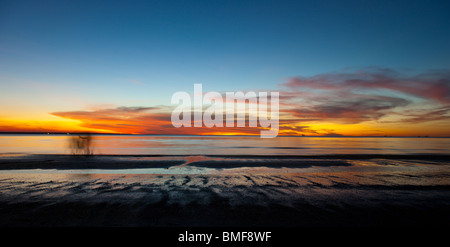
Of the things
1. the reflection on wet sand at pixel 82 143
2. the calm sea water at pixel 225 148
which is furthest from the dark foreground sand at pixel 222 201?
the calm sea water at pixel 225 148

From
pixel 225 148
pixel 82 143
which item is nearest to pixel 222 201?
pixel 82 143

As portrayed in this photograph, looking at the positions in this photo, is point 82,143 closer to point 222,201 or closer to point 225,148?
point 222,201

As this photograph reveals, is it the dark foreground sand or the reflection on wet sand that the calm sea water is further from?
the dark foreground sand

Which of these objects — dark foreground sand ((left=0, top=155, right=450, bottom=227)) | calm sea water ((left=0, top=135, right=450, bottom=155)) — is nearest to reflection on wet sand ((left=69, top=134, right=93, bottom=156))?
calm sea water ((left=0, top=135, right=450, bottom=155))

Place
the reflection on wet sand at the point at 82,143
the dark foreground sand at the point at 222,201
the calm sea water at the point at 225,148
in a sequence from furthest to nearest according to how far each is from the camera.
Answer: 1. the calm sea water at the point at 225,148
2. the reflection on wet sand at the point at 82,143
3. the dark foreground sand at the point at 222,201

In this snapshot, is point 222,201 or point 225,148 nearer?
point 222,201

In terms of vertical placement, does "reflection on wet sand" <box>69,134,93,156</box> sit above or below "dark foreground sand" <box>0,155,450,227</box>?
above

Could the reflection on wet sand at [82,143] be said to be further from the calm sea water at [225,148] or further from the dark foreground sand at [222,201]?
the dark foreground sand at [222,201]

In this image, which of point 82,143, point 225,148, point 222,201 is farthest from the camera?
point 225,148

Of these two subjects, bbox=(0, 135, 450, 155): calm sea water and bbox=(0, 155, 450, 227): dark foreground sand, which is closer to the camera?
bbox=(0, 155, 450, 227): dark foreground sand

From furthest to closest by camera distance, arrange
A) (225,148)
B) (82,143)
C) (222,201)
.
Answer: (225,148) < (82,143) < (222,201)

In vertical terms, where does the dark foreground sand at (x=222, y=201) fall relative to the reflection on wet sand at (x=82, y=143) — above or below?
below

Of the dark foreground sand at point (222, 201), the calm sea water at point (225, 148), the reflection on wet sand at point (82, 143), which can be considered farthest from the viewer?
the calm sea water at point (225, 148)
